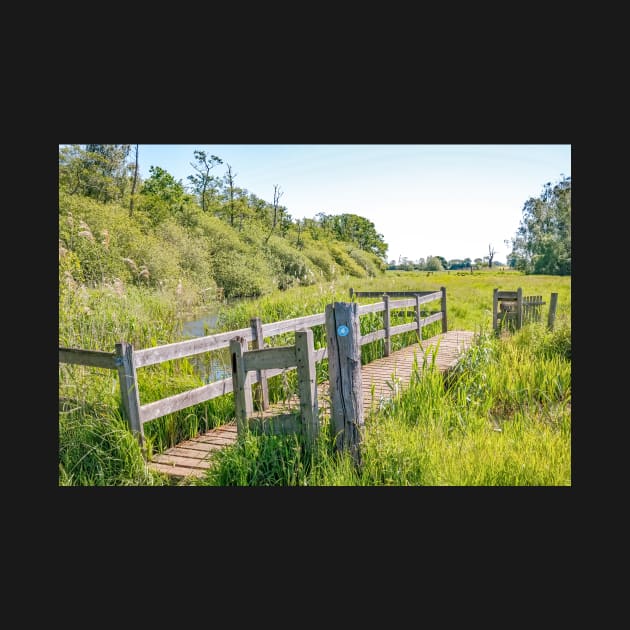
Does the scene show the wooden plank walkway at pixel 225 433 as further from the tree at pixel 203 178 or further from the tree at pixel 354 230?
the tree at pixel 354 230

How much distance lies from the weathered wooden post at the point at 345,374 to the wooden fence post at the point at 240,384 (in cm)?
89

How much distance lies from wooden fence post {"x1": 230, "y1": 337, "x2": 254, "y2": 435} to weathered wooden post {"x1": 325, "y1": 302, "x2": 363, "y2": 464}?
89 cm

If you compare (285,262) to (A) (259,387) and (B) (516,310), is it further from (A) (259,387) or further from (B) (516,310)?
(A) (259,387)

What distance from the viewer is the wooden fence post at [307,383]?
16.0 ft

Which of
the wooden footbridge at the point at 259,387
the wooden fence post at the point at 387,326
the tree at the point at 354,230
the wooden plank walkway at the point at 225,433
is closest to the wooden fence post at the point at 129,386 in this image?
the wooden footbridge at the point at 259,387

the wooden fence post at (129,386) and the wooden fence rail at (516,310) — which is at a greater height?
the wooden fence rail at (516,310)

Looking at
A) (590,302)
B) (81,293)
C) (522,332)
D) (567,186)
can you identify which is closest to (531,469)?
(590,302)

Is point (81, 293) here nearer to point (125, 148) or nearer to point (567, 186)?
point (125, 148)

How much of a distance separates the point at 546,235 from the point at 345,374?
23.1 meters

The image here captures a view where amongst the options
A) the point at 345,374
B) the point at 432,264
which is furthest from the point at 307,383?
the point at 432,264

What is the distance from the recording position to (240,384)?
5.22 meters

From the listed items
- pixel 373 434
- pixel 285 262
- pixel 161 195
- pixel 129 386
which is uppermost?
pixel 161 195

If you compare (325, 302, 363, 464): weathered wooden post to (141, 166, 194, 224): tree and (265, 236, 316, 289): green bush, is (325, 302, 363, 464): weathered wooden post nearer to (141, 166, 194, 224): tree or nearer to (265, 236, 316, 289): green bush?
(141, 166, 194, 224): tree

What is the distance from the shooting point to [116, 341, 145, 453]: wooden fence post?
528cm
